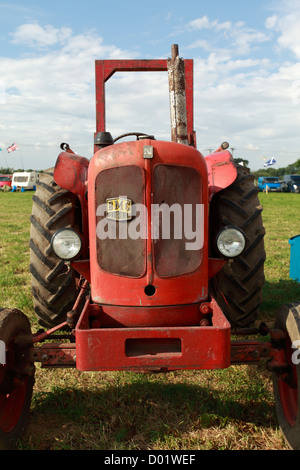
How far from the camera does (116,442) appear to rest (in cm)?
230

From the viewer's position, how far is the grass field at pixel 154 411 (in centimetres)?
232

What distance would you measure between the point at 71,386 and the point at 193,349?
122 centimetres

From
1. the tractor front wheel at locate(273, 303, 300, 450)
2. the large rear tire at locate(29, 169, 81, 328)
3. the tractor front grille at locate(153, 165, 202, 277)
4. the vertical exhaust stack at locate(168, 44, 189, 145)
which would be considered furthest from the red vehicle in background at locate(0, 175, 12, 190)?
the tractor front wheel at locate(273, 303, 300, 450)

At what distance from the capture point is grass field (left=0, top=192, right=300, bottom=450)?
232 centimetres

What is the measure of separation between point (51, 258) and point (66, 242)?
63 centimetres

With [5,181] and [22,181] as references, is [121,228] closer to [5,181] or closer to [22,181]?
[22,181]

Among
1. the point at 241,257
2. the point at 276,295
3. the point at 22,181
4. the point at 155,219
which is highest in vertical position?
the point at 22,181

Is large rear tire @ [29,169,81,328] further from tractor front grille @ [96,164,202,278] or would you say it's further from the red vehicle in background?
the red vehicle in background

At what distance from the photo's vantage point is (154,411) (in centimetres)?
261

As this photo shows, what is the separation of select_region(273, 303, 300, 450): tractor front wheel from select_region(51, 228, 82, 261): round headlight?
4.27ft

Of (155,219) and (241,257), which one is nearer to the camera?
(155,219)

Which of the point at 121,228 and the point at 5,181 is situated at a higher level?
the point at 5,181

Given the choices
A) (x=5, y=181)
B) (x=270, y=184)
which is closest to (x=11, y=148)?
(x=5, y=181)

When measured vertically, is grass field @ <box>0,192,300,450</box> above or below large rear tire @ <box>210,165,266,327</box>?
below
